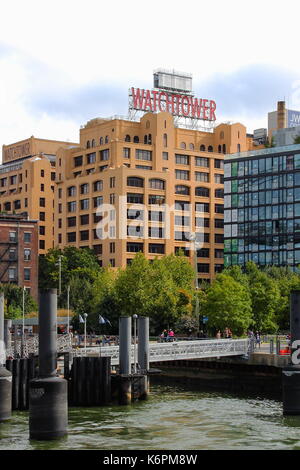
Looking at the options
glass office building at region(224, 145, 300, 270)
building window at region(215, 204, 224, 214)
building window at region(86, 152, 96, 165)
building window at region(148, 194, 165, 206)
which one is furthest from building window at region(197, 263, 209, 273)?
building window at region(86, 152, 96, 165)

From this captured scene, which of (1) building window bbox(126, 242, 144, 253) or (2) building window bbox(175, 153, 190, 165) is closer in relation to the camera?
(1) building window bbox(126, 242, 144, 253)

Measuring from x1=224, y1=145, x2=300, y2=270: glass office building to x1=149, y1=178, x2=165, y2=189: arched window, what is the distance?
1127 centimetres

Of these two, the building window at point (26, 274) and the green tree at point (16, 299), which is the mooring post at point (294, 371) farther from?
the building window at point (26, 274)

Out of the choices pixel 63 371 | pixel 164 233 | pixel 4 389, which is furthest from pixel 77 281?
pixel 4 389

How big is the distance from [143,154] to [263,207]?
23855 millimetres

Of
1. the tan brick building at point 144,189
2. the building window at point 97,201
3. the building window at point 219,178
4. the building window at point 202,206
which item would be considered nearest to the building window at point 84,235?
the tan brick building at point 144,189

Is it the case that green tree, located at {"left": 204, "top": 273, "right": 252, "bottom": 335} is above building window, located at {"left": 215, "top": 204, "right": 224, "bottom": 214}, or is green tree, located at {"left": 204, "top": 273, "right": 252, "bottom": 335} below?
below

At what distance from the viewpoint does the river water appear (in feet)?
134

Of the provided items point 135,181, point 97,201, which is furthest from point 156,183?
point 97,201

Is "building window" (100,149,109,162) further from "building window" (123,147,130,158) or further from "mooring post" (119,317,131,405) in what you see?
"mooring post" (119,317,131,405)

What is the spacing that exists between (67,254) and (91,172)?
1850cm

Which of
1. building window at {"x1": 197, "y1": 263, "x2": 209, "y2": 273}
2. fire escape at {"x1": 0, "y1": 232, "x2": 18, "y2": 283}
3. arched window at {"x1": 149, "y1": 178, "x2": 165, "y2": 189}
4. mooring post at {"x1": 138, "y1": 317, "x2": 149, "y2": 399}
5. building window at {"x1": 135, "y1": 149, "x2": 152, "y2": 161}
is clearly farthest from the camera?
building window at {"x1": 197, "y1": 263, "x2": 209, "y2": 273}

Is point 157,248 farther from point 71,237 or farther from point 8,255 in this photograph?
point 8,255

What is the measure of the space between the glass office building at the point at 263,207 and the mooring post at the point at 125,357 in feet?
290
